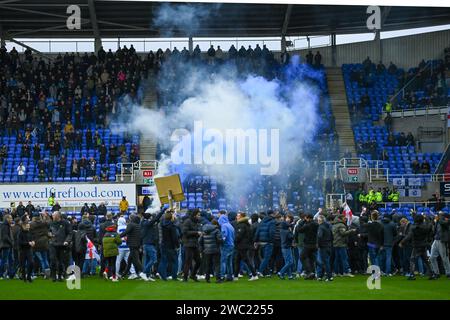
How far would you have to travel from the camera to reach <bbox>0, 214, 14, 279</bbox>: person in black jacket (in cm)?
1806

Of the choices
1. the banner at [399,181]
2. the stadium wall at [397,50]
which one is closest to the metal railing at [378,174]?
the banner at [399,181]

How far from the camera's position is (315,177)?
28.0m

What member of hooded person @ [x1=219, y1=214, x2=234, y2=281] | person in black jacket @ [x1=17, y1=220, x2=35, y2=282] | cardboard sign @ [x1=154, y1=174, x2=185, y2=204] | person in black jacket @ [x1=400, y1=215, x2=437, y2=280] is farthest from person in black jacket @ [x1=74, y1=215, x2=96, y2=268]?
person in black jacket @ [x1=400, y1=215, x2=437, y2=280]

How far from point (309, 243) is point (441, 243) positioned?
282cm

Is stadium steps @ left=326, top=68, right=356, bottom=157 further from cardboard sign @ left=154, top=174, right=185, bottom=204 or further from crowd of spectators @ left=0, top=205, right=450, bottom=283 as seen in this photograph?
cardboard sign @ left=154, top=174, right=185, bottom=204

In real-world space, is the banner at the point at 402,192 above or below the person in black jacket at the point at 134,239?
above

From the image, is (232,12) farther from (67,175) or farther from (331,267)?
(331,267)

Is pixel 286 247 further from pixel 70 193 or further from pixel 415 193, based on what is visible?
pixel 415 193

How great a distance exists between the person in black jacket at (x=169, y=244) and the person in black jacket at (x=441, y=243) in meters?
5.33

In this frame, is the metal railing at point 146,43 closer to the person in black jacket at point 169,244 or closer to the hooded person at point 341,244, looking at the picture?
the hooded person at point 341,244

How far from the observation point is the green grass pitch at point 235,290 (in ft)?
45.8

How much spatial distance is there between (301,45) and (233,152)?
7879 millimetres
